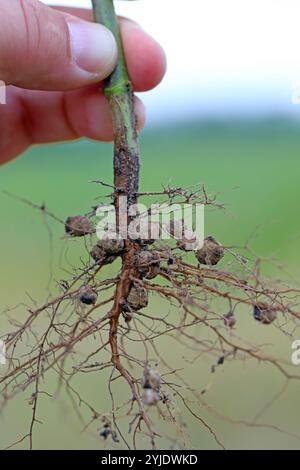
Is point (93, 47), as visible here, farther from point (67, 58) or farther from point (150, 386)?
point (150, 386)

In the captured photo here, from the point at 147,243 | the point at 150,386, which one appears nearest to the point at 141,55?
the point at 147,243

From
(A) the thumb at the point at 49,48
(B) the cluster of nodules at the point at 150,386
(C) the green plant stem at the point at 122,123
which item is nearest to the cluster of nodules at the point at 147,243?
(C) the green plant stem at the point at 122,123

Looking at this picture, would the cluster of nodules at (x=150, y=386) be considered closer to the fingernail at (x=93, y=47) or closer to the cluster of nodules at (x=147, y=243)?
the cluster of nodules at (x=147, y=243)

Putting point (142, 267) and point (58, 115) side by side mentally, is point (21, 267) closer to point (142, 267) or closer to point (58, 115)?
point (58, 115)

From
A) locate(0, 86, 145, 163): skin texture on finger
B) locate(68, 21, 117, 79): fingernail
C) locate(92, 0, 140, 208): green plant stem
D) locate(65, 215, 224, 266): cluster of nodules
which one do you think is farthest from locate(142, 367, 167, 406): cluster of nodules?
locate(0, 86, 145, 163): skin texture on finger

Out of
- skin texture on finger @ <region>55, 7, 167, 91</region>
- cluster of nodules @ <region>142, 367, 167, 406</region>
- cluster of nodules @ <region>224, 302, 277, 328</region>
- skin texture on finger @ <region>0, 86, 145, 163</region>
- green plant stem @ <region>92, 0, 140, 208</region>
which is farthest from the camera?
skin texture on finger @ <region>0, 86, 145, 163</region>

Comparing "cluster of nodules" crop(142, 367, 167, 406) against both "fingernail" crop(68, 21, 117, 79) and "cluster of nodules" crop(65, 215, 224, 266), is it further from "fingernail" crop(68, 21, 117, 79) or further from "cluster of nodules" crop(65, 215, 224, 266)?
"fingernail" crop(68, 21, 117, 79)

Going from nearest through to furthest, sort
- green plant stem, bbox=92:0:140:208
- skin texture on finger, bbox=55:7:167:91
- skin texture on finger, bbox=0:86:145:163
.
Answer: green plant stem, bbox=92:0:140:208
skin texture on finger, bbox=55:7:167:91
skin texture on finger, bbox=0:86:145:163
